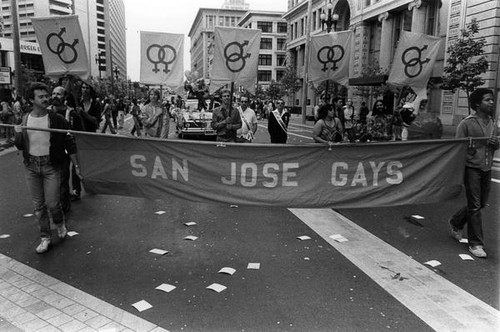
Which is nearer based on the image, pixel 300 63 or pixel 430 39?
pixel 430 39

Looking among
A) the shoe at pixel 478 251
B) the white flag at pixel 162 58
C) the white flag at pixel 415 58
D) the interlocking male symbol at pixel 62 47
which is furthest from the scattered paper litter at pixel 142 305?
the white flag at pixel 415 58

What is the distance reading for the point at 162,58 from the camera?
351 inches

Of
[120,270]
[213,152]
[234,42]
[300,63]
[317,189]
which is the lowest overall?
[120,270]

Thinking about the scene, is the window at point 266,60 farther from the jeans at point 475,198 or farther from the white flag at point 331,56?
the jeans at point 475,198

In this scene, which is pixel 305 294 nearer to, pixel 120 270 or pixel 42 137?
pixel 120 270

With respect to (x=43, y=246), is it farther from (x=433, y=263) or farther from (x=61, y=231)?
(x=433, y=263)

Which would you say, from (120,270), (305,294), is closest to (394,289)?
(305,294)

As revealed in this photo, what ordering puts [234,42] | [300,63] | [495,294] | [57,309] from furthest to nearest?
[300,63], [234,42], [495,294], [57,309]

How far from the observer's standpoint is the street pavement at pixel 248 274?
12.0ft

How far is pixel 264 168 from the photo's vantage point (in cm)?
527

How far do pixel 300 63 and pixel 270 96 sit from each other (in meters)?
8.28

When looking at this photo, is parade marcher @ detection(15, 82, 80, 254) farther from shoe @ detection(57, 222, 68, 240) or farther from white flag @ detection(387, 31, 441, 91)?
white flag @ detection(387, 31, 441, 91)

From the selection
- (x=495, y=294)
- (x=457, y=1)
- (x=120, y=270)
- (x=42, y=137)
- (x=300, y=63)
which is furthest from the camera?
(x=300, y=63)

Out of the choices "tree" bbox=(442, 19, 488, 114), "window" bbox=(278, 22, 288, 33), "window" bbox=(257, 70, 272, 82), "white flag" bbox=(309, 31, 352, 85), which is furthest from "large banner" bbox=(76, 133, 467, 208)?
"window" bbox=(278, 22, 288, 33)
